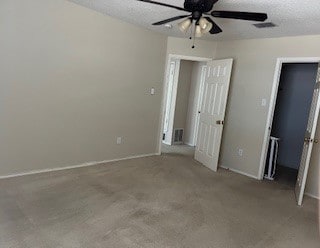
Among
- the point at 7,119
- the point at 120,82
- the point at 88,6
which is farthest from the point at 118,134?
the point at 88,6

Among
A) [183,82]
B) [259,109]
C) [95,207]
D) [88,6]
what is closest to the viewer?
[95,207]

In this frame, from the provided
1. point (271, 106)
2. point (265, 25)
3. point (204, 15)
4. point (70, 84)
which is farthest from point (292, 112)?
point (70, 84)

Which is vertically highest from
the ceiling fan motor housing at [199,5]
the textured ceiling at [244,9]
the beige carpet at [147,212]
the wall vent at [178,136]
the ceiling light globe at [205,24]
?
the textured ceiling at [244,9]

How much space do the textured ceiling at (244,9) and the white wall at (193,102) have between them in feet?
5.52

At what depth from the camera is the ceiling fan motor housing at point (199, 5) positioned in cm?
235

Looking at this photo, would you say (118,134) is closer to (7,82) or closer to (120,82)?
(120,82)

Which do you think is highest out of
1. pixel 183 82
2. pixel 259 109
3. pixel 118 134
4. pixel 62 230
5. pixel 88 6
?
pixel 88 6

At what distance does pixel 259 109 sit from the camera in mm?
4371

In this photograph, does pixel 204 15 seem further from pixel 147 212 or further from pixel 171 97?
pixel 171 97

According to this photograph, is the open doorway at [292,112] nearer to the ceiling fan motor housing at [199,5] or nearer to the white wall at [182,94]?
the white wall at [182,94]

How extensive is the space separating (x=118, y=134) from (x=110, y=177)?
3.22 feet

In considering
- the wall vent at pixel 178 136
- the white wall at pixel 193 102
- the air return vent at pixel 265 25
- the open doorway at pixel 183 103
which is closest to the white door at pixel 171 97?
the open doorway at pixel 183 103

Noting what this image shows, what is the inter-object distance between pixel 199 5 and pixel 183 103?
4001 millimetres

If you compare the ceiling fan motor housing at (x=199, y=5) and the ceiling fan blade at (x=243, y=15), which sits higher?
the ceiling fan motor housing at (x=199, y=5)
